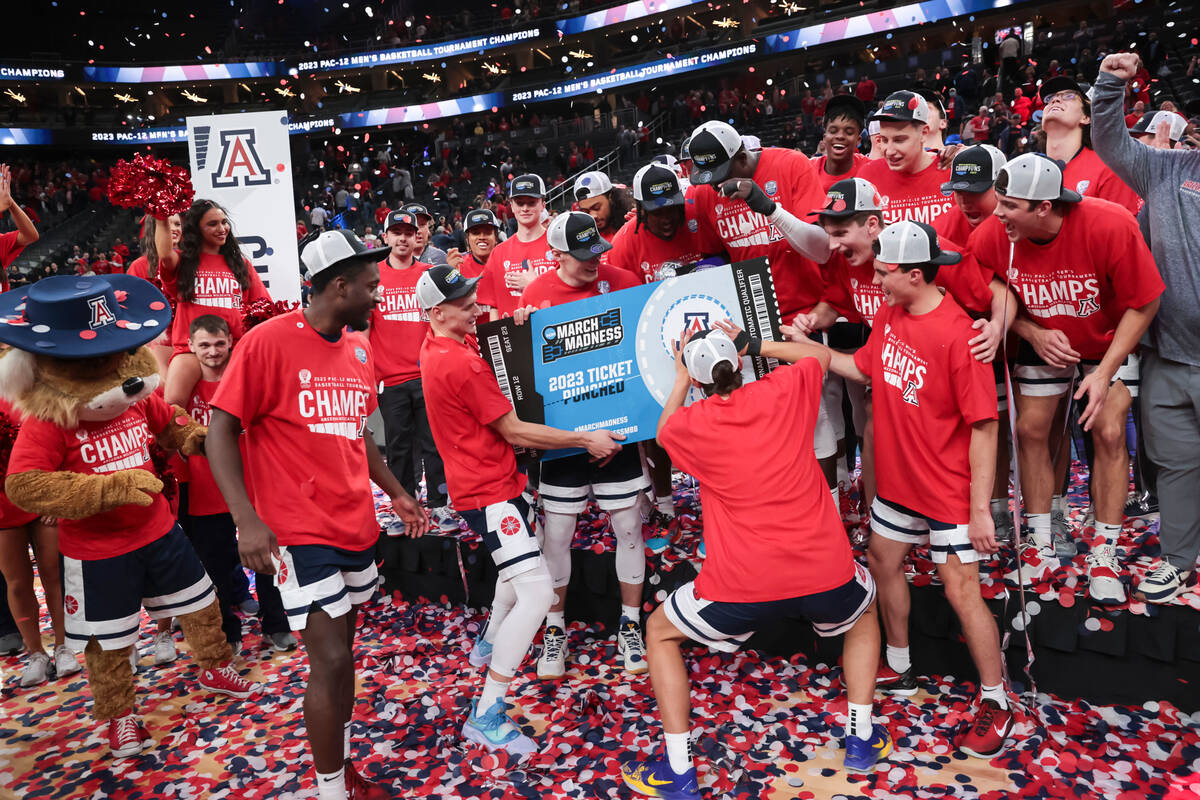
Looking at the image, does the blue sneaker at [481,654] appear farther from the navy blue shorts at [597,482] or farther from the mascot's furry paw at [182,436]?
the mascot's furry paw at [182,436]

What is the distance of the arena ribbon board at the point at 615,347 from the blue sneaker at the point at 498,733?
4.13 ft

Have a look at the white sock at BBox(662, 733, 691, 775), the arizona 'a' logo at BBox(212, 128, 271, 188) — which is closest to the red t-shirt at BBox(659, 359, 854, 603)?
the white sock at BBox(662, 733, 691, 775)

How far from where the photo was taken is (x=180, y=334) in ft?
16.4

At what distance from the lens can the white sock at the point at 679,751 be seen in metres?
3.11

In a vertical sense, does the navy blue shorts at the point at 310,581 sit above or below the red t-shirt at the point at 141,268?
below

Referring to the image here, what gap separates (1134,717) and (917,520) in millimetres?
1209

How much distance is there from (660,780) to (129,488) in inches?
104

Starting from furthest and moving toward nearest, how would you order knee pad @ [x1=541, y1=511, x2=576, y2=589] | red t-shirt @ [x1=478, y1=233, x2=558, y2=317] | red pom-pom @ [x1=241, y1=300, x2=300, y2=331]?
red t-shirt @ [x1=478, y1=233, x2=558, y2=317] → red pom-pom @ [x1=241, y1=300, x2=300, y2=331] → knee pad @ [x1=541, y1=511, x2=576, y2=589]

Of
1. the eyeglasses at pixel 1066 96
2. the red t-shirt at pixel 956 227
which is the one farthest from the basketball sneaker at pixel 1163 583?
the eyeglasses at pixel 1066 96

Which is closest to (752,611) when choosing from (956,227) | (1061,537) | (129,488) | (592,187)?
(1061,537)

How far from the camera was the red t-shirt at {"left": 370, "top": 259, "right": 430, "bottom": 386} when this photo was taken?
19.0 feet

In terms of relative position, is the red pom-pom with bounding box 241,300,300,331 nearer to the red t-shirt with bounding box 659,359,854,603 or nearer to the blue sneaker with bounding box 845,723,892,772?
the red t-shirt with bounding box 659,359,854,603

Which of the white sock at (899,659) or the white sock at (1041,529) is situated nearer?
the white sock at (899,659)

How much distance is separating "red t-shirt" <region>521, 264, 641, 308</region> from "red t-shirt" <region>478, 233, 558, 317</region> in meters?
0.94
